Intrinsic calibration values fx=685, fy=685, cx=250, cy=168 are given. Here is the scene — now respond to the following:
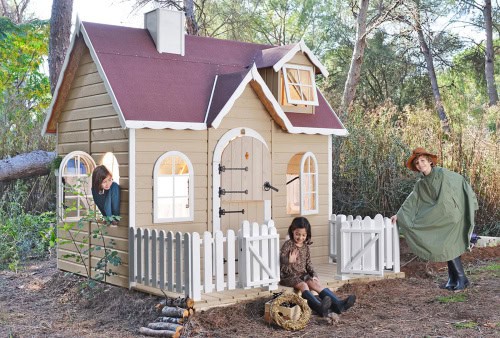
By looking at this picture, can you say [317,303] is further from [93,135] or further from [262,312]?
A: [93,135]

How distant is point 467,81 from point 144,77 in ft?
76.6

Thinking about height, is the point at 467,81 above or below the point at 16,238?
above

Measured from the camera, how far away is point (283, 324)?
8.01 m

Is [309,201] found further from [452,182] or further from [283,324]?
[283,324]

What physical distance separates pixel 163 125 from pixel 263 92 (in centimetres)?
174

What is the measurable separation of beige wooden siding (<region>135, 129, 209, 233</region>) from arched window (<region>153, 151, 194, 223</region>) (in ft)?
0.23

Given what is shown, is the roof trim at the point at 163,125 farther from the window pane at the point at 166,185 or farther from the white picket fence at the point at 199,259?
the white picket fence at the point at 199,259

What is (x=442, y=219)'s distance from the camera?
973 centimetres

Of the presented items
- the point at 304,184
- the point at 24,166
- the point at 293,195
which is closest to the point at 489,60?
the point at 293,195

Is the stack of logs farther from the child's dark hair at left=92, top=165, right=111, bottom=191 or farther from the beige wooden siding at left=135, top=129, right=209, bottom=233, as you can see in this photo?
the child's dark hair at left=92, top=165, right=111, bottom=191

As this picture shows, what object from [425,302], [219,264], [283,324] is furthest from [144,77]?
[425,302]

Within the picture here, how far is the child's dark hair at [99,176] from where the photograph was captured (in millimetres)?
9641

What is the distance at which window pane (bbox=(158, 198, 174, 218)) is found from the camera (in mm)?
9852

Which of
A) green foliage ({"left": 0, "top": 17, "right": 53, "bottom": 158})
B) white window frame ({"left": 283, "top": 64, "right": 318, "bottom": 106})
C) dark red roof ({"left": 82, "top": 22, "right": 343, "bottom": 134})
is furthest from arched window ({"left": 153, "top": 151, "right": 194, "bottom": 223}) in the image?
green foliage ({"left": 0, "top": 17, "right": 53, "bottom": 158})
